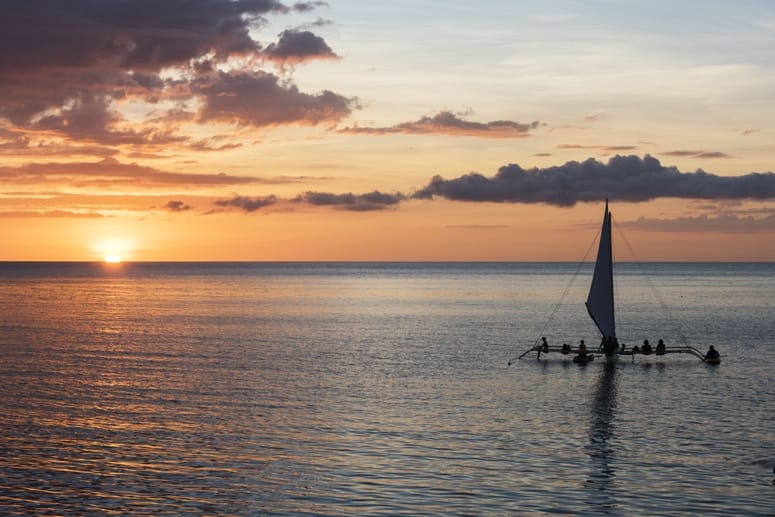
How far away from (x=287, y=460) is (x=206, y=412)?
1298 centimetres

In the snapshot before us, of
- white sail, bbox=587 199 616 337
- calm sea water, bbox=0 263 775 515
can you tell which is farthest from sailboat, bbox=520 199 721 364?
calm sea water, bbox=0 263 775 515

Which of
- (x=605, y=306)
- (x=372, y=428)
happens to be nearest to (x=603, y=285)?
(x=605, y=306)

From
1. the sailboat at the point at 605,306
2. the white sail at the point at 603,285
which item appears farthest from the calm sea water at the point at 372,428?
the white sail at the point at 603,285

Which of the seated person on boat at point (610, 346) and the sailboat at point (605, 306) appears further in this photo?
the seated person on boat at point (610, 346)

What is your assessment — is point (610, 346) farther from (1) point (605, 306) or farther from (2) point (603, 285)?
(2) point (603, 285)

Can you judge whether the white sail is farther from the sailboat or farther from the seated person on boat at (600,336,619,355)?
the seated person on boat at (600,336,619,355)

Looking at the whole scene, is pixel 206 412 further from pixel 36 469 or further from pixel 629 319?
pixel 629 319

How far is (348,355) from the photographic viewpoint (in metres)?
81.8

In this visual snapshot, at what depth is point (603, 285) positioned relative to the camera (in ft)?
257

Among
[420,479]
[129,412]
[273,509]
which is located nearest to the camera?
[273,509]

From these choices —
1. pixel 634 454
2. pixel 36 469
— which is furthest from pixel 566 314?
pixel 36 469

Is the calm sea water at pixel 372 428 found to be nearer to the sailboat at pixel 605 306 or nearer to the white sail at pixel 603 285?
the sailboat at pixel 605 306

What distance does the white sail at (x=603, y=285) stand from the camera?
7838cm

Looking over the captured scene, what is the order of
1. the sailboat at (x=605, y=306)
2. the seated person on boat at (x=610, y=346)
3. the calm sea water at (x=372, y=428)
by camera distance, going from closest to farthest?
the calm sea water at (x=372, y=428) → the sailboat at (x=605, y=306) → the seated person on boat at (x=610, y=346)
